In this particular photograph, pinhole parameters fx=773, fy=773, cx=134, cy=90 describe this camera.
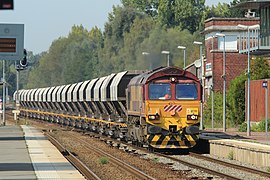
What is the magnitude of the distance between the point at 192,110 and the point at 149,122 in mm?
1832

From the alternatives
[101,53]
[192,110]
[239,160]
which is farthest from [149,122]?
[101,53]

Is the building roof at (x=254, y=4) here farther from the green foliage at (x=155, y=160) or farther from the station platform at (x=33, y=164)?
the green foliage at (x=155, y=160)

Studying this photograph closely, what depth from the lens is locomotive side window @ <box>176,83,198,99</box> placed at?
3152 cm

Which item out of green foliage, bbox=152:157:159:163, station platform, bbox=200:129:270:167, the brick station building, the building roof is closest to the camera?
station platform, bbox=200:129:270:167

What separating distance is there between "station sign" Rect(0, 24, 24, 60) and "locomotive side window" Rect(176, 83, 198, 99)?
12.6 meters

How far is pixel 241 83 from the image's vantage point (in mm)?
58344

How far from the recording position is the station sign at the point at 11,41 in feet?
135

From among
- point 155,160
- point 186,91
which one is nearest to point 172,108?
point 186,91

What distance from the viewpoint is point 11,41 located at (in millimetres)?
41406

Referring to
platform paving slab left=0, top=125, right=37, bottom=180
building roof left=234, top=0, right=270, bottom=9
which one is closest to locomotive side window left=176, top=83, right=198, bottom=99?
platform paving slab left=0, top=125, right=37, bottom=180

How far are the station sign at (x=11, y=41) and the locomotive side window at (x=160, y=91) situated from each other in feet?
39.6

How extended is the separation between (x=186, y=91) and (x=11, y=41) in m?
13.4

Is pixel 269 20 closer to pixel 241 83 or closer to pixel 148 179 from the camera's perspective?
pixel 241 83

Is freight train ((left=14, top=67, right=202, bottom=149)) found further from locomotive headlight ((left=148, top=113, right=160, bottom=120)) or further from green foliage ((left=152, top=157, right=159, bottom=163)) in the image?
green foliage ((left=152, top=157, right=159, bottom=163))
